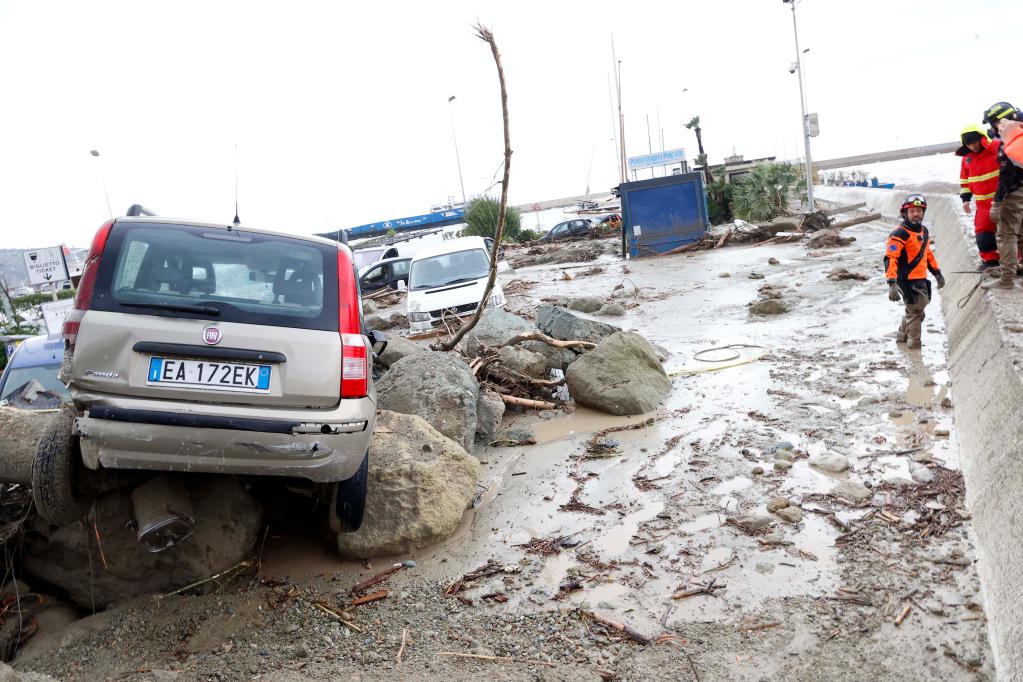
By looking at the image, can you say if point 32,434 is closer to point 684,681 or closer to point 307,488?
point 307,488

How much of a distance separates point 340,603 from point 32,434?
2139 millimetres

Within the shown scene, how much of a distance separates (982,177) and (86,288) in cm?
797

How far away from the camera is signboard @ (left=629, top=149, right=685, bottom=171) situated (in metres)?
36.4

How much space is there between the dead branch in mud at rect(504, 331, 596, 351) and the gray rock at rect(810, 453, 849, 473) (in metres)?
3.74

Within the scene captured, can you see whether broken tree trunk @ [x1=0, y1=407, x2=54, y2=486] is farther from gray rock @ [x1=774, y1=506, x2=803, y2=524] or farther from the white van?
the white van

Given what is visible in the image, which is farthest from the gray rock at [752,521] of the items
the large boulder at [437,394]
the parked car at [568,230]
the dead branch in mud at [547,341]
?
the parked car at [568,230]

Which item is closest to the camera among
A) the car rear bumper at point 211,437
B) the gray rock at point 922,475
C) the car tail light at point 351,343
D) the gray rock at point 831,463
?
the car rear bumper at point 211,437

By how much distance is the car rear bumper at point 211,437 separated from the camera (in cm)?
362

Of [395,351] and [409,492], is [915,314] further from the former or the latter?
[409,492]

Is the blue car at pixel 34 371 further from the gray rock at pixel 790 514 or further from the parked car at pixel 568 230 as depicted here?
the parked car at pixel 568 230

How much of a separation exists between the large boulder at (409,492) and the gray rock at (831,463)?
2.38 m

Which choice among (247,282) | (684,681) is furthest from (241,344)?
(684,681)

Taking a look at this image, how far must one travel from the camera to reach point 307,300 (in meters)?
4.07

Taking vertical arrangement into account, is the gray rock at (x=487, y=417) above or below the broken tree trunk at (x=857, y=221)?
below
